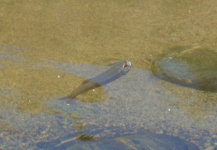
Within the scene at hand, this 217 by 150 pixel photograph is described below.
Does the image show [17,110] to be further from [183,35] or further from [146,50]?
[183,35]

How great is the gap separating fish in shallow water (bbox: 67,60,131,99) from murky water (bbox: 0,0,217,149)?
77 mm

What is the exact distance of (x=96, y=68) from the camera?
5906mm

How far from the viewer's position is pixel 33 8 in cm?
786

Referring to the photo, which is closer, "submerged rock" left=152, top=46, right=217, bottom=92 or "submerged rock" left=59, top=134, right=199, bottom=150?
"submerged rock" left=59, top=134, right=199, bottom=150

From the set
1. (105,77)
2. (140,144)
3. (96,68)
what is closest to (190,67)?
(105,77)

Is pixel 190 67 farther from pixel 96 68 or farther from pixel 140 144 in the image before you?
pixel 140 144

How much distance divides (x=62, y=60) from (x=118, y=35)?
113 cm

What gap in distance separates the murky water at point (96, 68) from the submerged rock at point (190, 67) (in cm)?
11

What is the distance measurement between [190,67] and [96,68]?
118 cm

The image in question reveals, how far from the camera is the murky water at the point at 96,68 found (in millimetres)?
4734

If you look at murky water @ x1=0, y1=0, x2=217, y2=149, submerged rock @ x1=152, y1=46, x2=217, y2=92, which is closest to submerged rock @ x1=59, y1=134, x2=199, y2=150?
murky water @ x1=0, y1=0, x2=217, y2=149

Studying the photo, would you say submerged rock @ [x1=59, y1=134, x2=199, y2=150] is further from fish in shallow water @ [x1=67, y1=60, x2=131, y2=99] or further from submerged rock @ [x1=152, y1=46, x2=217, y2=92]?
submerged rock @ [x1=152, y1=46, x2=217, y2=92]

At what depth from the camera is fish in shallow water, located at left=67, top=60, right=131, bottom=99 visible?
5.30 metres

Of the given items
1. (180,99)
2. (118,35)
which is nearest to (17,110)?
(180,99)
